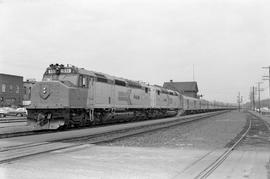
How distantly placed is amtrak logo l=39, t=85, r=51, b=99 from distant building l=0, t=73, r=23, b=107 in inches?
2141

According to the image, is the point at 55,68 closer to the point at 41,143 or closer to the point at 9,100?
the point at 41,143

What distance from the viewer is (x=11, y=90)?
76438mm

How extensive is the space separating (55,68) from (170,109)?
28.8 metres

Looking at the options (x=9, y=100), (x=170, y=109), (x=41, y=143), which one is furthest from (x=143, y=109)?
(x=9, y=100)

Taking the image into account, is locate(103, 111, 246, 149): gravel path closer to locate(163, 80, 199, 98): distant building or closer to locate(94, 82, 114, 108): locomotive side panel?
locate(94, 82, 114, 108): locomotive side panel

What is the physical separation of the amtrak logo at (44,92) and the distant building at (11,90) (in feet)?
178

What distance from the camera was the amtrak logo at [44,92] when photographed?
22172 millimetres

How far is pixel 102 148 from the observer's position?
13.6 meters

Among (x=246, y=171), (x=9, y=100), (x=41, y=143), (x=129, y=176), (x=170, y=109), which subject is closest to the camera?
(x=129, y=176)

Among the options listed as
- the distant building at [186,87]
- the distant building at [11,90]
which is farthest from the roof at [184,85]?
the distant building at [11,90]

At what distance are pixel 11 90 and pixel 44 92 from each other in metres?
58.2

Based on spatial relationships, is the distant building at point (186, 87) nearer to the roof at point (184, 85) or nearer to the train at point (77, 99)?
the roof at point (184, 85)

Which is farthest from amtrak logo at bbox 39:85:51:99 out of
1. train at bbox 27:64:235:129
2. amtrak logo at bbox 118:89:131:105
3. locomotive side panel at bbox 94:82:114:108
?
amtrak logo at bbox 118:89:131:105

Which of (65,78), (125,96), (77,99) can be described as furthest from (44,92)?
(125,96)
